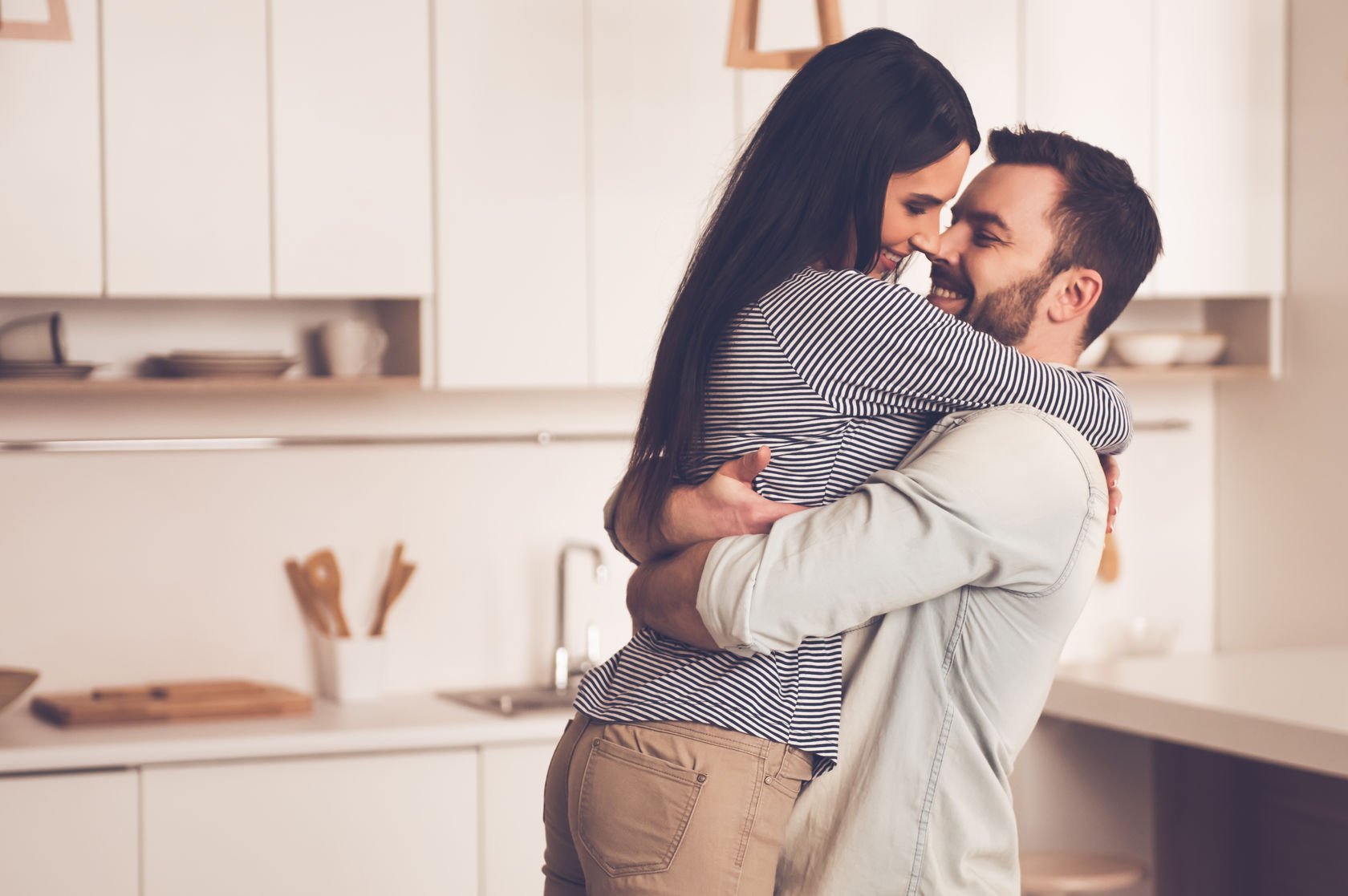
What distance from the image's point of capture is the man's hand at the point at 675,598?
1.33 metres

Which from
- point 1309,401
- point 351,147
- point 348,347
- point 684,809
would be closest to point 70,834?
point 348,347

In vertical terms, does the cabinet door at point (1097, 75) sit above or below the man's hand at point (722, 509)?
above

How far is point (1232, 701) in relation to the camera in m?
2.89

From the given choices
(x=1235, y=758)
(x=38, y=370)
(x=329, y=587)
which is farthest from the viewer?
(x=1235, y=758)

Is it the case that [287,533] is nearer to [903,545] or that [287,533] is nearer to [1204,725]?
[1204,725]

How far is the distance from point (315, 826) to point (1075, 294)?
6.08ft

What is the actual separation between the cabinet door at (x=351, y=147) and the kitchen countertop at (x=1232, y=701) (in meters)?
1.65

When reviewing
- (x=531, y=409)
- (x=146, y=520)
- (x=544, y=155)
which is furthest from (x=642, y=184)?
(x=146, y=520)

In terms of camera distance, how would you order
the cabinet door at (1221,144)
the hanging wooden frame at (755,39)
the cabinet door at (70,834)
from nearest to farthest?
1. the hanging wooden frame at (755,39)
2. the cabinet door at (70,834)
3. the cabinet door at (1221,144)

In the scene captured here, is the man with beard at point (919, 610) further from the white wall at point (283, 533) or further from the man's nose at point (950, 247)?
the white wall at point (283, 533)

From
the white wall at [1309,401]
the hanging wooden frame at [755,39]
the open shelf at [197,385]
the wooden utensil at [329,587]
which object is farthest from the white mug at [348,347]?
the white wall at [1309,401]

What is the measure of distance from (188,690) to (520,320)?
3.38ft

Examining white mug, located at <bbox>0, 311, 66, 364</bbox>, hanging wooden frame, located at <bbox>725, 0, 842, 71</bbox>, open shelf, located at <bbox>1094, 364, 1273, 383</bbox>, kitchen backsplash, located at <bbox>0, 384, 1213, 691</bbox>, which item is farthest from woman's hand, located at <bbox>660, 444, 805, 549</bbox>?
open shelf, located at <bbox>1094, 364, 1273, 383</bbox>

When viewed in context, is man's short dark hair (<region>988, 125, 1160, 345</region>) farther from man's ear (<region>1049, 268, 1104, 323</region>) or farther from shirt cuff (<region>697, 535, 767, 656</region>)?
shirt cuff (<region>697, 535, 767, 656</region>)
